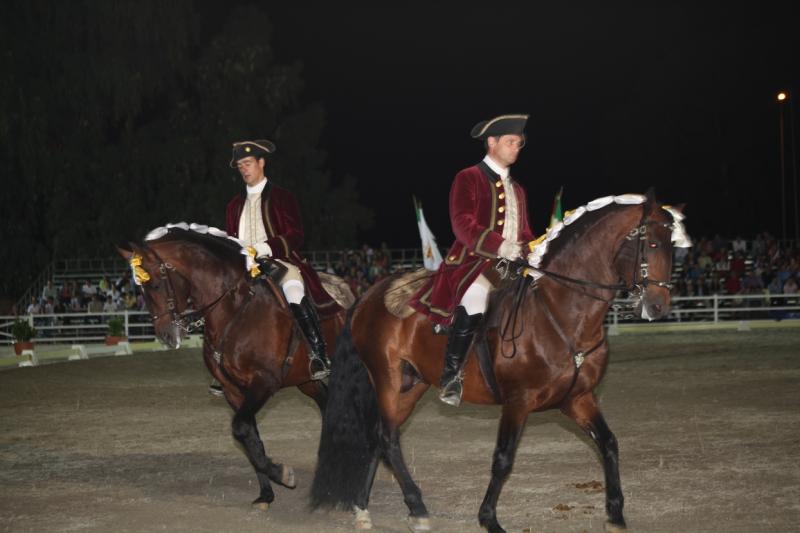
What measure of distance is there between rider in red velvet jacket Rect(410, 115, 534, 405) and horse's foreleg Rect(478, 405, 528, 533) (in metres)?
0.48

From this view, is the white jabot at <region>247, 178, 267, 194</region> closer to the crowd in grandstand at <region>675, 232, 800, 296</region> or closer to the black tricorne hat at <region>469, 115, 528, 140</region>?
the black tricorne hat at <region>469, 115, 528, 140</region>

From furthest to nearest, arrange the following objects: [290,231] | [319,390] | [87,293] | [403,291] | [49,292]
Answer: [49,292]
[87,293]
[319,390]
[290,231]
[403,291]

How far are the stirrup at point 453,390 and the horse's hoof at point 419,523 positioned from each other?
78 cm

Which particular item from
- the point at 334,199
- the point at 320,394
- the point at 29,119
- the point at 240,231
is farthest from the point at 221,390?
the point at 334,199

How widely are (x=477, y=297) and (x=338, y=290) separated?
2515 mm

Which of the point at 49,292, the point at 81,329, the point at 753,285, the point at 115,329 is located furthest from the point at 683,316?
the point at 49,292

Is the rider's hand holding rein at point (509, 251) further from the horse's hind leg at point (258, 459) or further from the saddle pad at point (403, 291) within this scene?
the horse's hind leg at point (258, 459)

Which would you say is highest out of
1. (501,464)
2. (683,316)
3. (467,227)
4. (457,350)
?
(467,227)

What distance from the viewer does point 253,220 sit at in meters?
8.26

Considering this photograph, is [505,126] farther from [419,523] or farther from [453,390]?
[419,523]

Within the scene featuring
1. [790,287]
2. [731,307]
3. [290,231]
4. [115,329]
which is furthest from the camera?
[731,307]

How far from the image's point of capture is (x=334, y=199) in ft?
121

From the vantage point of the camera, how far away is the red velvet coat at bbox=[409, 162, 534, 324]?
654 cm

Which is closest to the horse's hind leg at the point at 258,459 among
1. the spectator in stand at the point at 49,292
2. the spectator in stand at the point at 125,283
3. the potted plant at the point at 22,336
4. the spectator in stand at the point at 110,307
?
the potted plant at the point at 22,336
